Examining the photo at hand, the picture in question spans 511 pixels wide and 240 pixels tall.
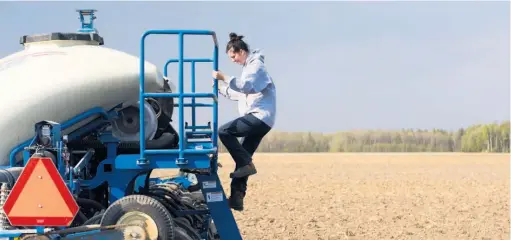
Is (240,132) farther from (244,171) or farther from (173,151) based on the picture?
(173,151)

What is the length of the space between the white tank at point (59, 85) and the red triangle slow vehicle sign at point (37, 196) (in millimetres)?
921

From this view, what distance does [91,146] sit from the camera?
7.66 metres

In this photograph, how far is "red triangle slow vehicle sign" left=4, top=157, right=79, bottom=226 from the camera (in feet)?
20.6

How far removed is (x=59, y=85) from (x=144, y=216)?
4.72 feet

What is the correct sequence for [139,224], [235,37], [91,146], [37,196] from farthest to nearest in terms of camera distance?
[91,146] < [235,37] < [139,224] < [37,196]

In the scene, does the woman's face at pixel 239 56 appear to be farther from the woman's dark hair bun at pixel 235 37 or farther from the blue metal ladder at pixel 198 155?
the blue metal ladder at pixel 198 155

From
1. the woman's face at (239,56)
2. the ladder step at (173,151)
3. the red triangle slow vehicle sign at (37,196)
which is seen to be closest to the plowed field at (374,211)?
the woman's face at (239,56)

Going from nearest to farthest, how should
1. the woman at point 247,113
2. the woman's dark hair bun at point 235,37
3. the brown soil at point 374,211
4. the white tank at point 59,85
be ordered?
the white tank at point 59,85 → the woman at point 247,113 → the woman's dark hair bun at point 235,37 → the brown soil at point 374,211

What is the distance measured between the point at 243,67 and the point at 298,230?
6.11 metres

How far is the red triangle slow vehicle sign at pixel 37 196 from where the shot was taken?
20.6 ft

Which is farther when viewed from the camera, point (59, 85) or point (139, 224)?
point (59, 85)

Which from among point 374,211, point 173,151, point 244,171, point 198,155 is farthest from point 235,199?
point 374,211

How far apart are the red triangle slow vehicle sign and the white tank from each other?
36.2 inches

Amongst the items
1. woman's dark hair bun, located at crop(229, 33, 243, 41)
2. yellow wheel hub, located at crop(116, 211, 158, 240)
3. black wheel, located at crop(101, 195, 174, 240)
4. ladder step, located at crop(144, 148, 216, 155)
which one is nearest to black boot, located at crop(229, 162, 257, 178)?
ladder step, located at crop(144, 148, 216, 155)
